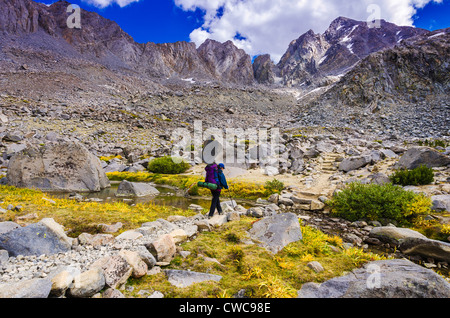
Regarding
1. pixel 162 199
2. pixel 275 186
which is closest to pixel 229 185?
pixel 275 186

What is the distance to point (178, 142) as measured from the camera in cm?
3322

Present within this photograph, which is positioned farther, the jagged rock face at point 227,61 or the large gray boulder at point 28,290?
the jagged rock face at point 227,61

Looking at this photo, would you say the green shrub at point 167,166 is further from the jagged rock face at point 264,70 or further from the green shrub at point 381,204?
the jagged rock face at point 264,70

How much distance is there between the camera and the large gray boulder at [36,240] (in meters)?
4.74

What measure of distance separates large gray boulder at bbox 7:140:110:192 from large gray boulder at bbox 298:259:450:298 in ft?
54.4

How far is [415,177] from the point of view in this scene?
38.8 ft

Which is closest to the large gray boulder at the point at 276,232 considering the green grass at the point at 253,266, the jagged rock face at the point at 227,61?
the green grass at the point at 253,266

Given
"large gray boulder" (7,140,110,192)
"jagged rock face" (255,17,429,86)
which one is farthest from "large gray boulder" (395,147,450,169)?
"jagged rock face" (255,17,429,86)

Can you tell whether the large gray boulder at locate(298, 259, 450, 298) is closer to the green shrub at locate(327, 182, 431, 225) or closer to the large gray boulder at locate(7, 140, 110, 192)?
the green shrub at locate(327, 182, 431, 225)

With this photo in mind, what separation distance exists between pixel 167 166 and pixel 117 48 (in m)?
123

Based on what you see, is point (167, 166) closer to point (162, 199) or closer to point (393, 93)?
point (162, 199)

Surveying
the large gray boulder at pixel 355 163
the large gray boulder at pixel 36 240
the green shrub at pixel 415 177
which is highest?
the large gray boulder at pixel 355 163

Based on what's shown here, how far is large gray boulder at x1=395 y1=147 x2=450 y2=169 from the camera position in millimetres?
13463

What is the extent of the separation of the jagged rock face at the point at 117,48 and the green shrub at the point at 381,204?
364ft
